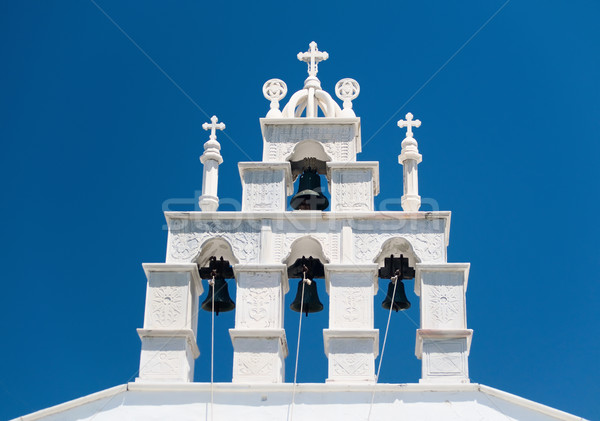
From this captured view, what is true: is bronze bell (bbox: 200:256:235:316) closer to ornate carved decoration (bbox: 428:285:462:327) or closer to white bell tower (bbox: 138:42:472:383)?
white bell tower (bbox: 138:42:472:383)

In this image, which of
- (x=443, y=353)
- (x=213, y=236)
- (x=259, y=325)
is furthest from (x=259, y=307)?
(x=443, y=353)

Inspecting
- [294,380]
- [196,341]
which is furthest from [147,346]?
[294,380]

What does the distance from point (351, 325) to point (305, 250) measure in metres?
1.66

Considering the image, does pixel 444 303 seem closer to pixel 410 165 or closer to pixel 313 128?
pixel 410 165

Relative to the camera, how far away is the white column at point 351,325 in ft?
70.3

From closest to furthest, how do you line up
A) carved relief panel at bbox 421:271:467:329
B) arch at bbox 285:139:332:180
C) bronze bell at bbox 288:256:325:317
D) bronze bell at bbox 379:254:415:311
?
1. carved relief panel at bbox 421:271:467:329
2. bronze bell at bbox 379:254:415:311
3. bronze bell at bbox 288:256:325:317
4. arch at bbox 285:139:332:180

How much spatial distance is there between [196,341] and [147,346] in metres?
0.81

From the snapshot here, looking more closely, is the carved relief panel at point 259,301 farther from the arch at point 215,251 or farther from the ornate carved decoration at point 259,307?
the arch at point 215,251

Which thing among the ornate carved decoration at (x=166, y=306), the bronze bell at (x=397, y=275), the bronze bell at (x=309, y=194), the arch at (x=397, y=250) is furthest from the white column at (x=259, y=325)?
the bronze bell at (x=309, y=194)

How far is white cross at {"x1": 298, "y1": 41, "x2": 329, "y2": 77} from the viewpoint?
81.6 ft

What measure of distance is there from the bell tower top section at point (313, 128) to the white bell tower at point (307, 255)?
0.02 m

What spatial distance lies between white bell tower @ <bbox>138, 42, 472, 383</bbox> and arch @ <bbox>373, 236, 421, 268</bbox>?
0.02m

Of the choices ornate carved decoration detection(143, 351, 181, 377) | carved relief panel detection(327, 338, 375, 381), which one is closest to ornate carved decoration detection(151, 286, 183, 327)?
ornate carved decoration detection(143, 351, 181, 377)

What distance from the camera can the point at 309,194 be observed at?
23859mm
